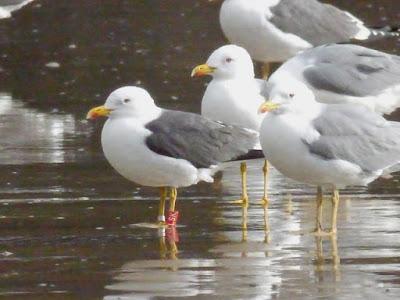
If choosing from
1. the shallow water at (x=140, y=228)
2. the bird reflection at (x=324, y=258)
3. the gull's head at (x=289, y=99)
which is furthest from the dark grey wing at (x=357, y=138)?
the bird reflection at (x=324, y=258)

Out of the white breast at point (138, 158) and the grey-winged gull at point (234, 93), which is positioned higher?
the grey-winged gull at point (234, 93)

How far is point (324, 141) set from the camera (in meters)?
8.31

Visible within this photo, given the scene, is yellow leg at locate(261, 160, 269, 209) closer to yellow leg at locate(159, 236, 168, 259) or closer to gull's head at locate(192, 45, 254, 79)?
gull's head at locate(192, 45, 254, 79)

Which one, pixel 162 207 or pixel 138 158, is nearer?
pixel 138 158

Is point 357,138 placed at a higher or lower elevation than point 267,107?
lower

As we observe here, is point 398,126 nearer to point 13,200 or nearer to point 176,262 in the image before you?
point 176,262

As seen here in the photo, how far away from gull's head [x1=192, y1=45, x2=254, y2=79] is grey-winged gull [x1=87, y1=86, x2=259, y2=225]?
0.80m

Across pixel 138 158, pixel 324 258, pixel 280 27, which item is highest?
pixel 280 27

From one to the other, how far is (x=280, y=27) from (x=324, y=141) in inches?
194

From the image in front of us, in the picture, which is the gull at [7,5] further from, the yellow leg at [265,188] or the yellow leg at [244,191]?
the yellow leg at [244,191]

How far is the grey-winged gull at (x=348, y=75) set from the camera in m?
11.1

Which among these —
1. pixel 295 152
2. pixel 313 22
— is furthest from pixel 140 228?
pixel 313 22

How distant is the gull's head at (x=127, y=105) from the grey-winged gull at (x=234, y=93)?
83 cm

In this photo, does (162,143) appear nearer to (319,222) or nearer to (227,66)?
(319,222)
